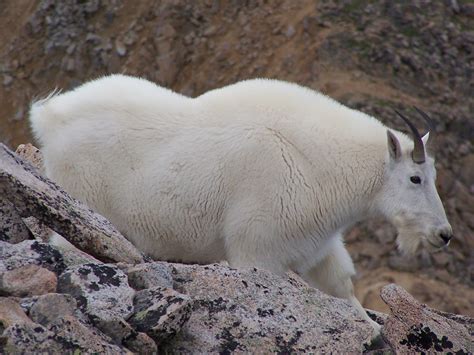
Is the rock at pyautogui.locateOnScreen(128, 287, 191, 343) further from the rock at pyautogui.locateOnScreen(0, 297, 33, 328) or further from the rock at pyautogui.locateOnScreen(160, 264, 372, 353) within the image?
the rock at pyautogui.locateOnScreen(0, 297, 33, 328)

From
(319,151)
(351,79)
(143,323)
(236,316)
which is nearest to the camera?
(143,323)

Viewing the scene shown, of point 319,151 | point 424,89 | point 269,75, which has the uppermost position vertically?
point 319,151

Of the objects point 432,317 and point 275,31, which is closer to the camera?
point 432,317

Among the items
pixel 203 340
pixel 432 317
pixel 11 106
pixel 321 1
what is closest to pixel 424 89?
pixel 321 1

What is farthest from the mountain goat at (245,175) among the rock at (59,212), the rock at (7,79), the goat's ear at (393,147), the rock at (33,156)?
the rock at (7,79)

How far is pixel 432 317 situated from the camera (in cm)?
609

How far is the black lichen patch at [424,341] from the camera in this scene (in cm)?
575

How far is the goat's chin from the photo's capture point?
7.96 m

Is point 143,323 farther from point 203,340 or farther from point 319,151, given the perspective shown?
point 319,151

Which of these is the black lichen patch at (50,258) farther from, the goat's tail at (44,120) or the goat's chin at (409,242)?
the goat's chin at (409,242)

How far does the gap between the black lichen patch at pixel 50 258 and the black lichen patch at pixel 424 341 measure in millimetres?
2071

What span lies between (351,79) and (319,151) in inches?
384

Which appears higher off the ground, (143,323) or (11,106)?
(143,323)

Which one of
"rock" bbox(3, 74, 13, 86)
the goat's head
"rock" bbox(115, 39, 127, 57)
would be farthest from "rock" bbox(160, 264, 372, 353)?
"rock" bbox(3, 74, 13, 86)
